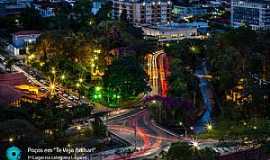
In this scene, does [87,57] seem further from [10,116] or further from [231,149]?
[231,149]

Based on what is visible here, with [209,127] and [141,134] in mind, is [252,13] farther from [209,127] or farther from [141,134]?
[141,134]

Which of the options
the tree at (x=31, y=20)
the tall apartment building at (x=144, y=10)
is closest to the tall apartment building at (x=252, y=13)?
the tall apartment building at (x=144, y=10)

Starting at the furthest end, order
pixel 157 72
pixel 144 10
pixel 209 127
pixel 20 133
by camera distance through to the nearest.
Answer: pixel 144 10, pixel 157 72, pixel 209 127, pixel 20 133

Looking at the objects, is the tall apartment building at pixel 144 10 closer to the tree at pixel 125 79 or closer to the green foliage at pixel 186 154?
the tree at pixel 125 79

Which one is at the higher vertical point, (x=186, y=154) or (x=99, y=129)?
(x=186, y=154)

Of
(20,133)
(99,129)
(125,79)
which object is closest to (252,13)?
(125,79)

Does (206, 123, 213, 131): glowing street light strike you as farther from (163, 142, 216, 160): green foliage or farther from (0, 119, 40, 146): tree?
(0, 119, 40, 146): tree
